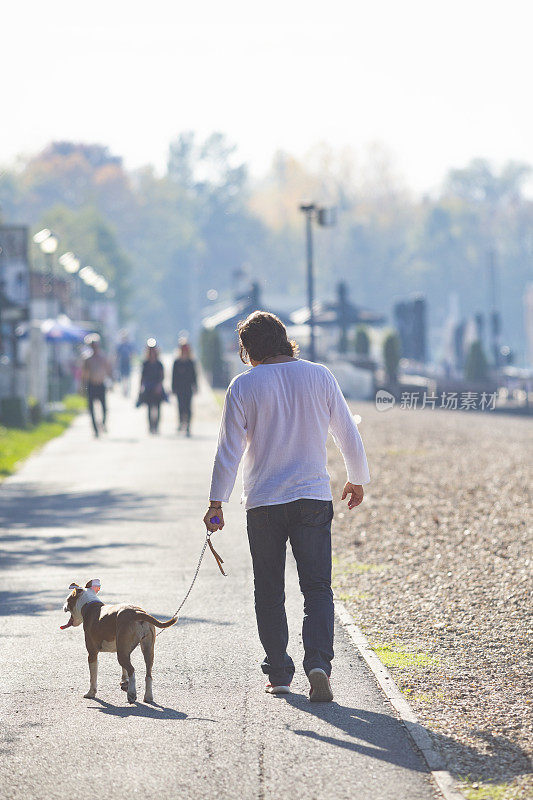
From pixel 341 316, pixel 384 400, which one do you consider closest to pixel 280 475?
pixel 384 400

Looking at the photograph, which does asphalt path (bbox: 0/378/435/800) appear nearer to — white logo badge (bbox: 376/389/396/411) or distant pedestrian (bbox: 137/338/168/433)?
distant pedestrian (bbox: 137/338/168/433)

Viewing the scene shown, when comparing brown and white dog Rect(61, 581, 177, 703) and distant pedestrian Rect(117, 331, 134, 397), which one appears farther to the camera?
distant pedestrian Rect(117, 331, 134, 397)

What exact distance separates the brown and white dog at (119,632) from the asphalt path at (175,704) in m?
0.11

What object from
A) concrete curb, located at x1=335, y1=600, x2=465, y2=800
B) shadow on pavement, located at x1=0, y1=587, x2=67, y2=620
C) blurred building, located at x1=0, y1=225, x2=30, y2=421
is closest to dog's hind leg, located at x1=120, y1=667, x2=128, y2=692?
concrete curb, located at x1=335, y1=600, x2=465, y2=800

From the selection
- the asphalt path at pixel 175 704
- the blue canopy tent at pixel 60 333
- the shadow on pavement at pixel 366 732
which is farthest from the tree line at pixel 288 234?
the shadow on pavement at pixel 366 732

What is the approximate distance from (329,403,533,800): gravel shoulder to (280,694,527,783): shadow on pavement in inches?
0.5

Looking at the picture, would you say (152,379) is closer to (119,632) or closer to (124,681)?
(124,681)

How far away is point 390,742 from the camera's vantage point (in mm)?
5230

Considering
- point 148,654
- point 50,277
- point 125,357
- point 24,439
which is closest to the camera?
point 148,654

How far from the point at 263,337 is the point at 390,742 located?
1.85m

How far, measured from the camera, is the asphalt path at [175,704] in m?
4.77

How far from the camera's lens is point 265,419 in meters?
5.98

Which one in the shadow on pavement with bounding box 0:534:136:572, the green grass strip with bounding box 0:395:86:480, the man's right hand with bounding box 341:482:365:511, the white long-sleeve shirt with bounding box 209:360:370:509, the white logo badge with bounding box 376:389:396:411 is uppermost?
the white long-sleeve shirt with bounding box 209:360:370:509

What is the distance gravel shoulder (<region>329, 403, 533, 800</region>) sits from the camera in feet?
17.3
